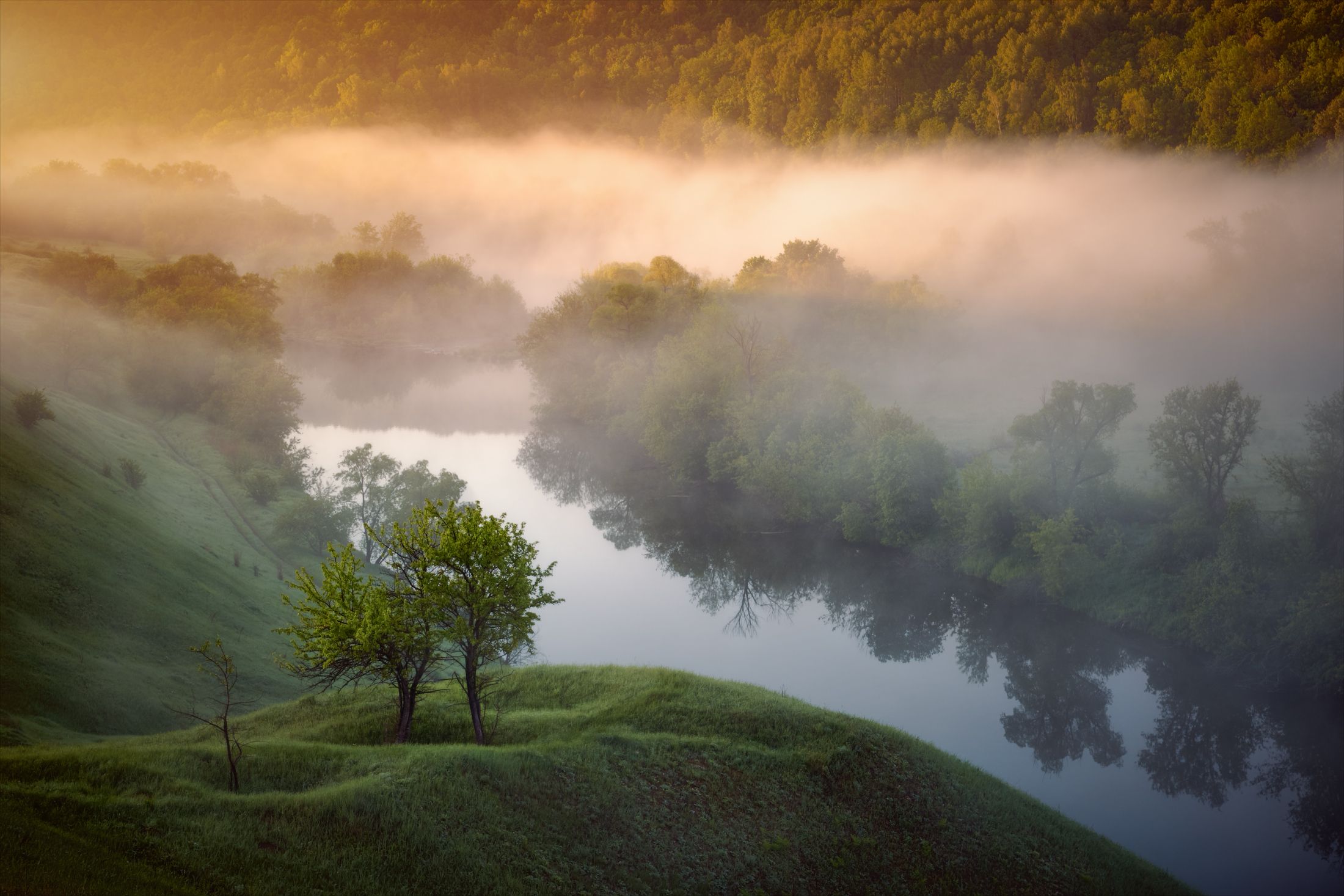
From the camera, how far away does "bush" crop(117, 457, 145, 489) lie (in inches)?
1821

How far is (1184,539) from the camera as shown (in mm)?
47781

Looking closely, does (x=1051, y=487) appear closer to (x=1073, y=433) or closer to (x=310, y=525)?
(x=1073, y=433)

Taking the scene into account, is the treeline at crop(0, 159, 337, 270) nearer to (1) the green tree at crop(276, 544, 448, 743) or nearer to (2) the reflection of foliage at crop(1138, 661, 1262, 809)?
(1) the green tree at crop(276, 544, 448, 743)

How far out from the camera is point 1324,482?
4569 centimetres

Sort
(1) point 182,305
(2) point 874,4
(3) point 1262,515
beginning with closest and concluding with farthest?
(3) point 1262,515
(1) point 182,305
(2) point 874,4

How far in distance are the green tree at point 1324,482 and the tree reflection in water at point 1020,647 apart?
8830mm

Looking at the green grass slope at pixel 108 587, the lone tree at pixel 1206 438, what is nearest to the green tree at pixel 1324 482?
the lone tree at pixel 1206 438

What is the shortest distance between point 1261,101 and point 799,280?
49.2m

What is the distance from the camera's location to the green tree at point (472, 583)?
25281 millimetres

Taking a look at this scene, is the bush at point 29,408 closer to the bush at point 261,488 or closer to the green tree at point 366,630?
the bush at point 261,488

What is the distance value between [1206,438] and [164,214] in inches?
5684

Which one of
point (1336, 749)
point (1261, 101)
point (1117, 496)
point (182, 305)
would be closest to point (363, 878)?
point (1336, 749)

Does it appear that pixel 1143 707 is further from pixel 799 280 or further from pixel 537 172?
pixel 537 172

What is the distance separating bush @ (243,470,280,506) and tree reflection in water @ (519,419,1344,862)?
2363cm
